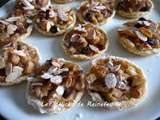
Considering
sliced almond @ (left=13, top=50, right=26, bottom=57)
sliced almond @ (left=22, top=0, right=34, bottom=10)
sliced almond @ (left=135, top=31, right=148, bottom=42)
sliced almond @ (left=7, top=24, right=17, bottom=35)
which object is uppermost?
sliced almond @ (left=22, top=0, right=34, bottom=10)

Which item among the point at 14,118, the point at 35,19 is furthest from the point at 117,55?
the point at 14,118

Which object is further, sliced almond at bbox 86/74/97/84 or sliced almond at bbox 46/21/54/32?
sliced almond at bbox 46/21/54/32

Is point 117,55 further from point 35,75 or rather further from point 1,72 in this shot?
point 1,72

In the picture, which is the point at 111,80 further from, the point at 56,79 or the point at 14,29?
the point at 14,29

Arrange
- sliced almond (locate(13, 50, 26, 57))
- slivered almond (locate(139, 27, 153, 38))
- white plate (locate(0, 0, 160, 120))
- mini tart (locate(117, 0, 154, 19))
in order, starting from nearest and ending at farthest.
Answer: white plate (locate(0, 0, 160, 120))
sliced almond (locate(13, 50, 26, 57))
slivered almond (locate(139, 27, 153, 38))
mini tart (locate(117, 0, 154, 19))

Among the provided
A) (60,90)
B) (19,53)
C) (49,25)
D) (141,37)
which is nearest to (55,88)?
(60,90)

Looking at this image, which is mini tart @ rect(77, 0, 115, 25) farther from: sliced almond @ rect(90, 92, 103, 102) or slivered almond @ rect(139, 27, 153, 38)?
sliced almond @ rect(90, 92, 103, 102)

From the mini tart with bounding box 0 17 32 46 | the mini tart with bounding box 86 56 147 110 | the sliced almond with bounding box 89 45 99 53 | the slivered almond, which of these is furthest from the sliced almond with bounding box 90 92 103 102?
the mini tart with bounding box 0 17 32 46
